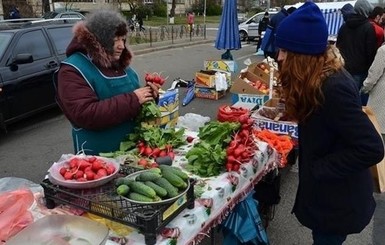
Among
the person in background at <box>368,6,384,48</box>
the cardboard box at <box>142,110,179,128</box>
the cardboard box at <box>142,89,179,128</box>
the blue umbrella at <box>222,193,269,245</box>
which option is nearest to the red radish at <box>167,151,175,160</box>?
the blue umbrella at <box>222,193,269,245</box>

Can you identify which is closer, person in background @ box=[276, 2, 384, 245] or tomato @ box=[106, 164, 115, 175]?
person in background @ box=[276, 2, 384, 245]

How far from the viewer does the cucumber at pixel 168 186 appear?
1763 millimetres

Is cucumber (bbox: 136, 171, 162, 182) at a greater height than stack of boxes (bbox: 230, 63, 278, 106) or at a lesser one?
greater

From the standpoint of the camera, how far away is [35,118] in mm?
7105

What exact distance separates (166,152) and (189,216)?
712mm

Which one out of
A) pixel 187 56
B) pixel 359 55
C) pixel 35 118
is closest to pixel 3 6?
pixel 187 56

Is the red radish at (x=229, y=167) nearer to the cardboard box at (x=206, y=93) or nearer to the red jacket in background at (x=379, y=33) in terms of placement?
the red jacket in background at (x=379, y=33)

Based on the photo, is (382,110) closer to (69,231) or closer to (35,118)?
(69,231)

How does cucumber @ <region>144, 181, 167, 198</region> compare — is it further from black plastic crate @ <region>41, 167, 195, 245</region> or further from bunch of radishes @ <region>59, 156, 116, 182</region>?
bunch of radishes @ <region>59, 156, 116, 182</region>

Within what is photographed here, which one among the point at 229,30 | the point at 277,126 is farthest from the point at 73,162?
the point at 229,30

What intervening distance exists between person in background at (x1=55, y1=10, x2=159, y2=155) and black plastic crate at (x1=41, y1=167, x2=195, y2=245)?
0.59 metres

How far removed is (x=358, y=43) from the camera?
571 centimetres

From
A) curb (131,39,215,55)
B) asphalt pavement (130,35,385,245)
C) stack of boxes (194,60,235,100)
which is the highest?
stack of boxes (194,60,235,100)

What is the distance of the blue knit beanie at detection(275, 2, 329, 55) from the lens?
70.3 inches
